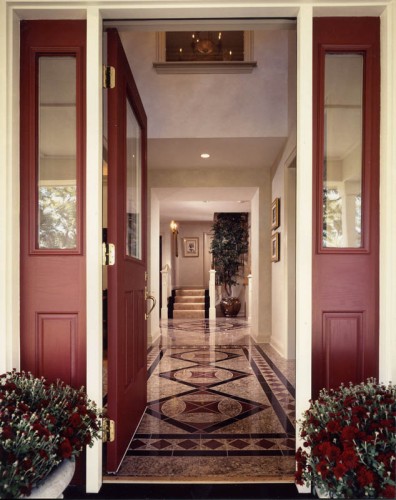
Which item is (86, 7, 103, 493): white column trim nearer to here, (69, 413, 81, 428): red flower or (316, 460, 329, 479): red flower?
(69, 413, 81, 428): red flower

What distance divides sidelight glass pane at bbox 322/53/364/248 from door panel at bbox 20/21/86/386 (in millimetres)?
1258

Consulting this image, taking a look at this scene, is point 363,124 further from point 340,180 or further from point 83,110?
point 83,110

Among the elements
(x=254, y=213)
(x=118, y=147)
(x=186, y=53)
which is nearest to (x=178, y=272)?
(x=254, y=213)

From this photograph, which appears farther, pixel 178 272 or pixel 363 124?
pixel 178 272

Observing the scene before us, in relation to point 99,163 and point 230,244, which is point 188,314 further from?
point 99,163

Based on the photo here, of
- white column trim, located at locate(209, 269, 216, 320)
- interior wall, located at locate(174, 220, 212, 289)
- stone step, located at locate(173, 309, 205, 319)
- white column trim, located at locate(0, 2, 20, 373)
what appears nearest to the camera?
white column trim, located at locate(0, 2, 20, 373)

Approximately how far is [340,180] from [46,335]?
5.58 ft

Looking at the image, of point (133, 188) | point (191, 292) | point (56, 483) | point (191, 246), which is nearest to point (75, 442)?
point (56, 483)

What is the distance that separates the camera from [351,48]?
203cm

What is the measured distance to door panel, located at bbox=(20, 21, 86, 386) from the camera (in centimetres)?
202

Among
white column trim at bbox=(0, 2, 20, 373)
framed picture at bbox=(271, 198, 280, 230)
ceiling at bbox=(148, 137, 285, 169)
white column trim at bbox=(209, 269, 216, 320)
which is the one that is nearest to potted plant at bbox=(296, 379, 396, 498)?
white column trim at bbox=(0, 2, 20, 373)

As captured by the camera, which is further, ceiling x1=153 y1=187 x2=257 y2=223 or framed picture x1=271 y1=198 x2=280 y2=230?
ceiling x1=153 y1=187 x2=257 y2=223

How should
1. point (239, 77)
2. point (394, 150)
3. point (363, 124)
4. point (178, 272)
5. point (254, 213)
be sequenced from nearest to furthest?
point (394, 150) < point (363, 124) < point (239, 77) < point (254, 213) < point (178, 272)

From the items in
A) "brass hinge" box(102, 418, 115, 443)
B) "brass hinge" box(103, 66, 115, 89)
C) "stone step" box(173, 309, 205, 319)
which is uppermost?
"brass hinge" box(103, 66, 115, 89)
